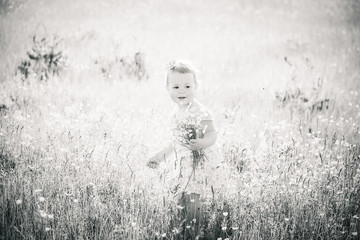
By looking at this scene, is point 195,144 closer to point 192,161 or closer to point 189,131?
point 189,131

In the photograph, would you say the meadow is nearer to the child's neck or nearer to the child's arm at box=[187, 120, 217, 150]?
the child's arm at box=[187, 120, 217, 150]

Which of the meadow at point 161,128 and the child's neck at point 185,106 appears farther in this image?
the child's neck at point 185,106

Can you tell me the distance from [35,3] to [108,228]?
10.8m

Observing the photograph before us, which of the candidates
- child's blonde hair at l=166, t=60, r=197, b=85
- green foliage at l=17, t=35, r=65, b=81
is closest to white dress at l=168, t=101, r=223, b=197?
child's blonde hair at l=166, t=60, r=197, b=85

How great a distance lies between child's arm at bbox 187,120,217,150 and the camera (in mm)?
2686

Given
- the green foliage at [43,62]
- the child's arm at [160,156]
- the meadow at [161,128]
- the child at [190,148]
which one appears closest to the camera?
the meadow at [161,128]

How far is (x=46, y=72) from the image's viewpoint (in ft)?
19.1

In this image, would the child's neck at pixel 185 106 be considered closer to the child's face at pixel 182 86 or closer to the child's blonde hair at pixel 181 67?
the child's face at pixel 182 86

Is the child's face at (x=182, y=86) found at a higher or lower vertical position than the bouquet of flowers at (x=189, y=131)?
higher

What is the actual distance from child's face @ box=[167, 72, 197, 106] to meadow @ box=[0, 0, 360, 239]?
1.99ft

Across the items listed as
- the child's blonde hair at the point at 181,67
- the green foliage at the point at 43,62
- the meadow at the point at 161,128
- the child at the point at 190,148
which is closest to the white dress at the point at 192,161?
the child at the point at 190,148

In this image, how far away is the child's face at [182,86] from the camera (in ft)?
9.58

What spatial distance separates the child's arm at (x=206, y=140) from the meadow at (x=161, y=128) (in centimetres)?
31

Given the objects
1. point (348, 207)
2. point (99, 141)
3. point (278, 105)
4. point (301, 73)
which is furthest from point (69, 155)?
point (301, 73)
